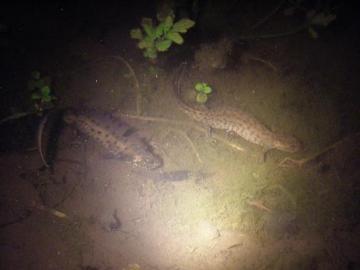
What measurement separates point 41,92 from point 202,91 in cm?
350

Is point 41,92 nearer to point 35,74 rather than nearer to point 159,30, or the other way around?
point 35,74

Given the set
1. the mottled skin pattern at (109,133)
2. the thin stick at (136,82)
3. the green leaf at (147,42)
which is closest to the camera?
the green leaf at (147,42)

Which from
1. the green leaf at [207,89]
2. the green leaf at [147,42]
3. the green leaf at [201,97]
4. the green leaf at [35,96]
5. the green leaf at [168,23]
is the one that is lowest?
the green leaf at [35,96]

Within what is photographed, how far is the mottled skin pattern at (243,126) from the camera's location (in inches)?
247

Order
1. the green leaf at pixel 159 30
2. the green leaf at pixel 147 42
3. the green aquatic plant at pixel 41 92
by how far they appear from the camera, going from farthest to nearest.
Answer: the green aquatic plant at pixel 41 92 < the green leaf at pixel 147 42 < the green leaf at pixel 159 30

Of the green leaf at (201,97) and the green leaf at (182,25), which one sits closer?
the green leaf at (182,25)

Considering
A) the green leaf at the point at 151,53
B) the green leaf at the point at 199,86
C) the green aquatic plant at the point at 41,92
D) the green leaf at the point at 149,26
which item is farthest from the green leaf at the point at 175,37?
the green aquatic plant at the point at 41,92

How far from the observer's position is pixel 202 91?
6715mm

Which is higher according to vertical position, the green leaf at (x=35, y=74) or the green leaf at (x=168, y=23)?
the green leaf at (x=168, y=23)

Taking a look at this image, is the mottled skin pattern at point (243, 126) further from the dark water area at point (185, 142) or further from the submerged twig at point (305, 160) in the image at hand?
the submerged twig at point (305, 160)

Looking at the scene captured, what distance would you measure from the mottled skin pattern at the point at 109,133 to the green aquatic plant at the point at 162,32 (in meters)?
1.75

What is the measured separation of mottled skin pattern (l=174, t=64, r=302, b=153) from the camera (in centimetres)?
628

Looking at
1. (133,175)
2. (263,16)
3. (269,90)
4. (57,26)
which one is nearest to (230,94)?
(269,90)

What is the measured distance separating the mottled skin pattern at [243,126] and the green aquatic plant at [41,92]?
275 centimetres
